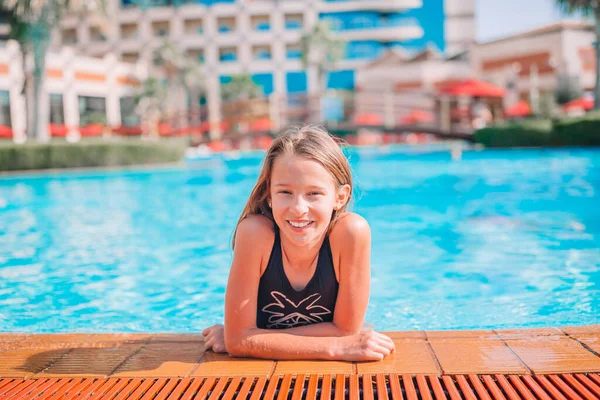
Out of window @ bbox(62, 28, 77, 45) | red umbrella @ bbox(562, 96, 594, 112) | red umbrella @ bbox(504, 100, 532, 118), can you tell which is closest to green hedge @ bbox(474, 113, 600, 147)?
red umbrella @ bbox(504, 100, 532, 118)

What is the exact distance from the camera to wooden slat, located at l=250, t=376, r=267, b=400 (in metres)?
2.12

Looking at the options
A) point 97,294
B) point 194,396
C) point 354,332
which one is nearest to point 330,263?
point 354,332

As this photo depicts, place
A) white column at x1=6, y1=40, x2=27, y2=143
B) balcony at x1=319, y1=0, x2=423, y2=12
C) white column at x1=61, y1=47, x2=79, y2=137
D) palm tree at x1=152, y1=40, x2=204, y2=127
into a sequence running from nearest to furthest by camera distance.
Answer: white column at x1=6, y1=40, x2=27, y2=143
white column at x1=61, y1=47, x2=79, y2=137
palm tree at x1=152, y1=40, x2=204, y2=127
balcony at x1=319, y1=0, x2=423, y2=12

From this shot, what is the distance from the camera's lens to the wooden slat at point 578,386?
6.63ft

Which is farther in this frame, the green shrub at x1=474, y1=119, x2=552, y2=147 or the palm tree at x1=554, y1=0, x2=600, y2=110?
the palm tree at x1=554, y1=0, x2=600, y2=110

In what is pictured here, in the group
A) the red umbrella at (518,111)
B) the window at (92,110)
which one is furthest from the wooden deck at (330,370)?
the window at (92,110)

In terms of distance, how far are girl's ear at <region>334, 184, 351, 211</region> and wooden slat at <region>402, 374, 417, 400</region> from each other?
0.73 m

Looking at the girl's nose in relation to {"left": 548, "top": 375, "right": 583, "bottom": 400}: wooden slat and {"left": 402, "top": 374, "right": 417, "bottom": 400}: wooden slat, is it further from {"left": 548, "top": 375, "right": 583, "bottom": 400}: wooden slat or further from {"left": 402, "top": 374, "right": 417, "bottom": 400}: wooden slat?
{"left": 548, "top": 375, "right": 583, "bottom": 400}: wooden slat

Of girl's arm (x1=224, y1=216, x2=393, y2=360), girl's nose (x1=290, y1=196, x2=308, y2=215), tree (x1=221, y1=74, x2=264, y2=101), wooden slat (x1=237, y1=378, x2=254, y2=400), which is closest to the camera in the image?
wooden slat (x1=237, y1=378, x2=254, y2=400)

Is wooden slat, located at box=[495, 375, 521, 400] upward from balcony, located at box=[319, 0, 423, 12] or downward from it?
downward

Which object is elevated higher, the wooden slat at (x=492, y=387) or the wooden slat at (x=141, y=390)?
the wooden slat at (x=141, y=390)

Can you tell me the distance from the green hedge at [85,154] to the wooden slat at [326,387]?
1873 cm

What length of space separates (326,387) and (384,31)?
49.4m

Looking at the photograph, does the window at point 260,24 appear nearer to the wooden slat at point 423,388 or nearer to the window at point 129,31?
the window at point 129,31
